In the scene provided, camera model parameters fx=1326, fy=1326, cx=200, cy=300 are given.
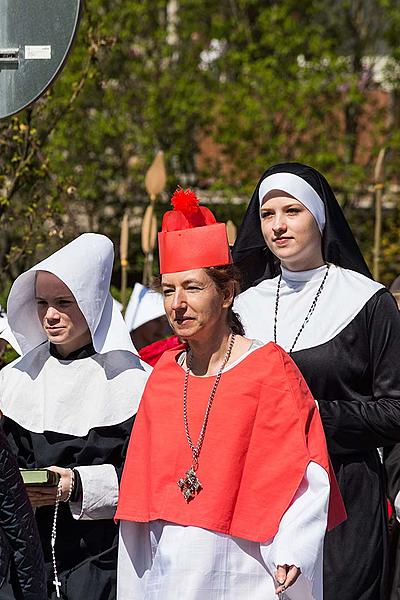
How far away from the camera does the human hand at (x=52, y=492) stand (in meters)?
4.50

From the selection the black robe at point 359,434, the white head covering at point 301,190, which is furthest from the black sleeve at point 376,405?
the white head covering at point 301,190

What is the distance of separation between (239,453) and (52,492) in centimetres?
78

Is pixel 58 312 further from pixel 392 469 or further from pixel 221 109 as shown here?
pixel 221 109

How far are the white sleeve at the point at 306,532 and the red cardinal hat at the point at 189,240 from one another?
0.73 m

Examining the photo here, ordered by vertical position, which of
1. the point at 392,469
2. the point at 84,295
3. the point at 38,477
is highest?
the point at 84,295

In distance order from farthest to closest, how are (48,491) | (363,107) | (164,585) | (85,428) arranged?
1. (363,107)
2. (85,428)
3. (48,491)
4. (164,585)

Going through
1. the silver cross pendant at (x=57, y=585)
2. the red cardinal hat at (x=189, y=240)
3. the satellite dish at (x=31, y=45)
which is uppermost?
the satellite dish at (x=31, y=45)

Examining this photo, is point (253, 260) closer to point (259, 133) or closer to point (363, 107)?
point (259, 133)

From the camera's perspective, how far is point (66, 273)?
190 inches

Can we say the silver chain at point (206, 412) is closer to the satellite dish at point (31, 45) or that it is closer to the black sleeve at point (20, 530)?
the black sleeve at point (20, 530)

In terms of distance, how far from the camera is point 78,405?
16.0 feet

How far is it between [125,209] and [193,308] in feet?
40.3

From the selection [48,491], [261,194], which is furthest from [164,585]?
[261,194]

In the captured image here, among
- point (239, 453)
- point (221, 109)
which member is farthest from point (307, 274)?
point (221, 109)
